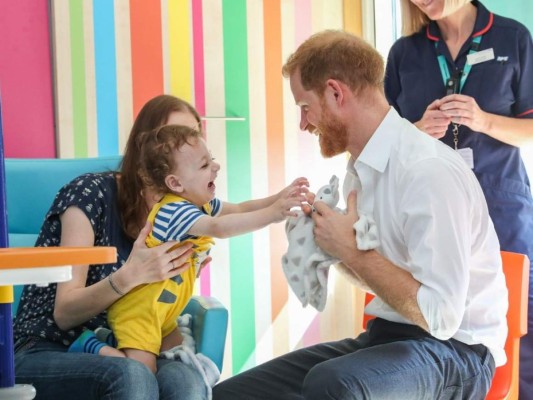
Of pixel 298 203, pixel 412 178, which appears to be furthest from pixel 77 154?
pixel 412 178

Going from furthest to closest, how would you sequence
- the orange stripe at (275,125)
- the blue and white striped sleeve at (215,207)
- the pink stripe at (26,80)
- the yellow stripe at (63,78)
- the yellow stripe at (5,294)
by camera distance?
the orange stripe at (275,125) < the yellow stripe at (63,78) < the pink stripe at (26,80) < the blue and white striped sleeve at (215,207) < the yellow stripe at (5,294)

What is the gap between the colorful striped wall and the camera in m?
3.24

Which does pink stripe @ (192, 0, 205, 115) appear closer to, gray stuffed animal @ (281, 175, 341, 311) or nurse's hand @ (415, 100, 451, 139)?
nurse's hand @ (415, 100, 451, 139)

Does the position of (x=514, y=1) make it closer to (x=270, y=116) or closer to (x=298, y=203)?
(x=270, y=116)

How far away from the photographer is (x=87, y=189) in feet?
6.71

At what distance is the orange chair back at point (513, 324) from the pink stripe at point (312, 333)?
79.2 inches

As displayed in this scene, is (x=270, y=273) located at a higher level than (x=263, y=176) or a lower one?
lower

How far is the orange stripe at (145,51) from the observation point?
11.0 ft

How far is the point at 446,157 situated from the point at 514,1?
5.10ft

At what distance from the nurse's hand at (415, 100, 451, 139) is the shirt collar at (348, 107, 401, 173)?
0.64m

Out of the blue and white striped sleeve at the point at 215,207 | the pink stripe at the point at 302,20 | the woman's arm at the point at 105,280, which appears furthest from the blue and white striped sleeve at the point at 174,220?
the pink stripe at the point at 302,20

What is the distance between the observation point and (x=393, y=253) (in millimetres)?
1761

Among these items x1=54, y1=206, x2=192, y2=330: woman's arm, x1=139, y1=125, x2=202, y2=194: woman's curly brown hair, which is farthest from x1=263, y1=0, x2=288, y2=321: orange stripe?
x1=54, y1=206, x2=192, y2=330: woman's arm

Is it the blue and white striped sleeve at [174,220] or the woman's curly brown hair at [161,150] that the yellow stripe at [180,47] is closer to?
the woman's curly brown hair at [161,150]
